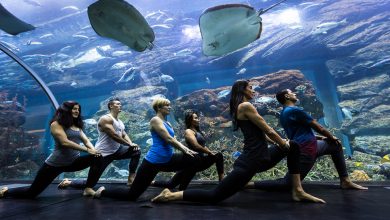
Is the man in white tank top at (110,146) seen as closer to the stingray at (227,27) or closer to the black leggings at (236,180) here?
the black leggings at (236,180)

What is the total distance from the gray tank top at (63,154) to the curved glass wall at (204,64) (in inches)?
277

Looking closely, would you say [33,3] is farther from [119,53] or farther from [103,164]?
[103,164]

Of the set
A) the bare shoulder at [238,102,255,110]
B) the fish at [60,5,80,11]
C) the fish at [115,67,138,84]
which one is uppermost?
the fish at [60,5,80,11]

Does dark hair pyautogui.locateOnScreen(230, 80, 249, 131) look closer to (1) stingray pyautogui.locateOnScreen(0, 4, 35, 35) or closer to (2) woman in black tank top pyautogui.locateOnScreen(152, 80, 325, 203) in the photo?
(2) woman in black tank top pyautogui.locateOnScreen(152, 80, 325, 203)

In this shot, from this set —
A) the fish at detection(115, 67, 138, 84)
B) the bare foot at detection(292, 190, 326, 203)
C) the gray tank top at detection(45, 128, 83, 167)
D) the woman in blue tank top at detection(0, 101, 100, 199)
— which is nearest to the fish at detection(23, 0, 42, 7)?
the fish at detection(115, 67, 138, 84)

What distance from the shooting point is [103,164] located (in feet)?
10.8

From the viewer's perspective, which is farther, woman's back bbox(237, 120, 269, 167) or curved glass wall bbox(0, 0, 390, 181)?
curved glass wall bbox(0, 0, 390, 181)

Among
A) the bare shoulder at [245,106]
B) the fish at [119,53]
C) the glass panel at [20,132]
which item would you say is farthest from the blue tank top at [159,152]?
the fish at [119,53]

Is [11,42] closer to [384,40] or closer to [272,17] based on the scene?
[272,17]

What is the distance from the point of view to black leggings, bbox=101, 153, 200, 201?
2.53 metres

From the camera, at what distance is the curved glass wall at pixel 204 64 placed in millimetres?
11344

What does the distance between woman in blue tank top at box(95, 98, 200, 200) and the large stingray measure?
9.60ft

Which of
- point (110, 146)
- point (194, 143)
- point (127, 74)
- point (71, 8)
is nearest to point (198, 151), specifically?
point (194, 143)

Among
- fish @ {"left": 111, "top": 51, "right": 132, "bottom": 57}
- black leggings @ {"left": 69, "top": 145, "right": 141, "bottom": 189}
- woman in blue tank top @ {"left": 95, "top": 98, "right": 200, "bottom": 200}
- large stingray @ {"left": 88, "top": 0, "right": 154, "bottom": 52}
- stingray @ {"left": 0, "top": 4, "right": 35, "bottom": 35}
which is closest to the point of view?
woman in blue tank top @ {"left": 95, "top": 98, "right": 200, "bottom": 200}
